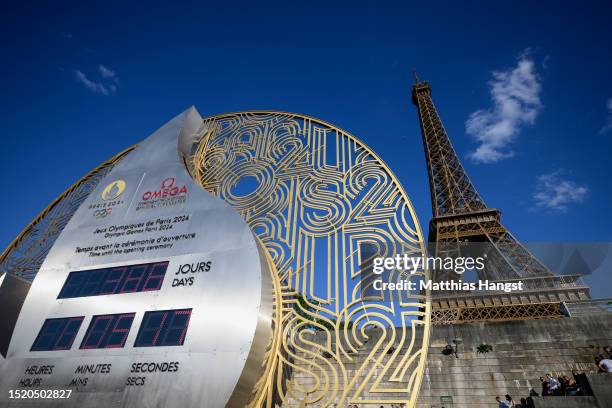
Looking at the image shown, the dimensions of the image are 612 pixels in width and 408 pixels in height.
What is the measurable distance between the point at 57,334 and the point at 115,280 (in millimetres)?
1182

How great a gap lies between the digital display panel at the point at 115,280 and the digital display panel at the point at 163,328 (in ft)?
1.80

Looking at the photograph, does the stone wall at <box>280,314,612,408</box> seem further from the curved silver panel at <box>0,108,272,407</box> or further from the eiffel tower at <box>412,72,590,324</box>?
the eiffel tower at <box>412,72,590,324</box>

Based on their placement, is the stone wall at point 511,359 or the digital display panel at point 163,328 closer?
the digital display panel at point 163,328

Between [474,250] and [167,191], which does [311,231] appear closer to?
[167,191]

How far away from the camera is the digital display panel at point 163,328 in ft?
15.4

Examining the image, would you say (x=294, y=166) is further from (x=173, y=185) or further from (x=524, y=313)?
(x=524, y=313)

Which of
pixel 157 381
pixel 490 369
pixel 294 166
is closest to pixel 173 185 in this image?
pixel 294 166

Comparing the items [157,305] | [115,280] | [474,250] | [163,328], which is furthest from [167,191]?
[474,250]

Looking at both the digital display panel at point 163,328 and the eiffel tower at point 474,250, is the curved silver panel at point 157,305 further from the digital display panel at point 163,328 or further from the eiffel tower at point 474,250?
the eiffel tower at point 474,250

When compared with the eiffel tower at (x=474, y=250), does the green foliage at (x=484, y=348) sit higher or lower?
lower

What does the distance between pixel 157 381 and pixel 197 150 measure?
5.88m

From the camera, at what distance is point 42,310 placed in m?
5.79

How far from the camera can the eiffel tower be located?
18.6 metres

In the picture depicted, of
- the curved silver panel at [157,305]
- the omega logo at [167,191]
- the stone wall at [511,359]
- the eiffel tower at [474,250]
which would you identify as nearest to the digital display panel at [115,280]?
the curved silver panel at [157,305]
